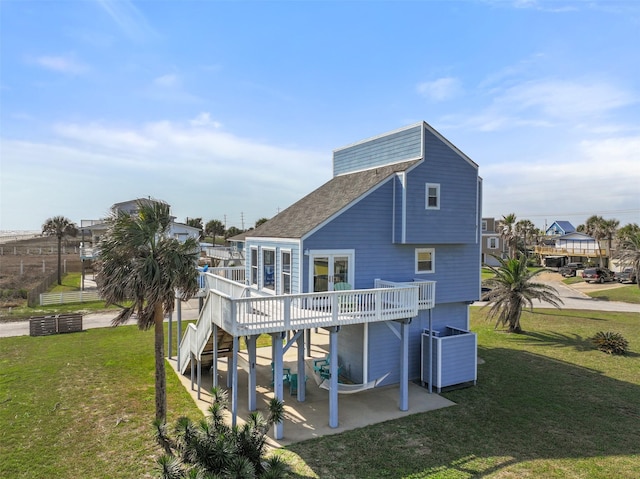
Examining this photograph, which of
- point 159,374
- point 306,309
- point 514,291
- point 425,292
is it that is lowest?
point 159,374

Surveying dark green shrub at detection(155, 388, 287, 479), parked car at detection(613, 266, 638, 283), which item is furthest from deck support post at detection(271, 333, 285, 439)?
parked car at detection(613, 266, 638, 283)

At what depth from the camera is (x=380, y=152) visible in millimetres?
16125

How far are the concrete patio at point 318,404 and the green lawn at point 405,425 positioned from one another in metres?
0.45

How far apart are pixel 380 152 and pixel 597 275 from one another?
40.0 metres

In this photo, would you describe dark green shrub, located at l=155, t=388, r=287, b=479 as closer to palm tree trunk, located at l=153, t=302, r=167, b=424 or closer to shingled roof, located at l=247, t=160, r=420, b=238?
palm tree trunk, located at l=153, t=302, r=167, b=424

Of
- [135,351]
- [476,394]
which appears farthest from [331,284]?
[135,351]

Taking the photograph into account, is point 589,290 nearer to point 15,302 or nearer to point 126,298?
point 126,298

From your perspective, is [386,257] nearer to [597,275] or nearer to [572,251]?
[597,275]

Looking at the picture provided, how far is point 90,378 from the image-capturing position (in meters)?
14.9

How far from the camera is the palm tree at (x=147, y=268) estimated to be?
402 inches

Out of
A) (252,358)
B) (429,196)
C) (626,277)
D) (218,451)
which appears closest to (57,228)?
(252,358)

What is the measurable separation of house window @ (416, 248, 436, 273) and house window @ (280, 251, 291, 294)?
16.3 ft

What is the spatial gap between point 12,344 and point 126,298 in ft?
47.1

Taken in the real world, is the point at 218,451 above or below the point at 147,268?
below
